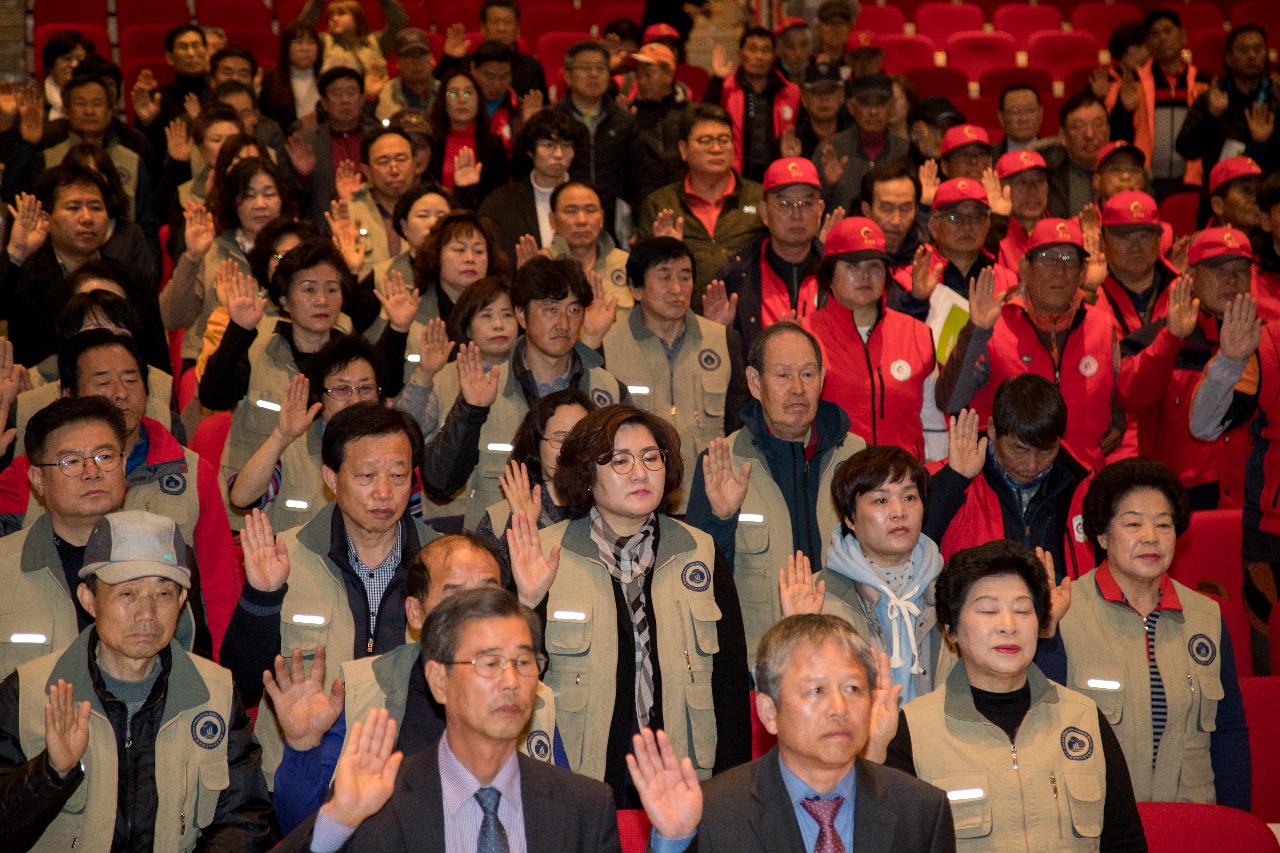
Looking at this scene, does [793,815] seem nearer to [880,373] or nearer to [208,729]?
[208,729]

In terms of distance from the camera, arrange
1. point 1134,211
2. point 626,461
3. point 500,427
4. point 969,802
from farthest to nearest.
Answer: point 1134,211, point 500,427, point 626,461, point 969,802

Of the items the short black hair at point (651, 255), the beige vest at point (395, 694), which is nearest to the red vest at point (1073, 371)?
the short black hair at point (651, 255)

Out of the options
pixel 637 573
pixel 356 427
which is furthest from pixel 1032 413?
pixel 356 427

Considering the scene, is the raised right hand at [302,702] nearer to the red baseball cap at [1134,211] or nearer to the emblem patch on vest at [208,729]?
the emblem patch on vest at [208,729]

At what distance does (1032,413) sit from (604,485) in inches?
54.4

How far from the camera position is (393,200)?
6797 millimetres

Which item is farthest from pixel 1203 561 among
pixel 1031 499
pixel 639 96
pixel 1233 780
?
pixel 639 96

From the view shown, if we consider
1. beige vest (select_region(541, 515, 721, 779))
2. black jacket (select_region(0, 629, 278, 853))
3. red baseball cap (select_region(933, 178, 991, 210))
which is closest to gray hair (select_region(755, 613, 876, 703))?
beige vest (select_region(541, 515, 721, 779))

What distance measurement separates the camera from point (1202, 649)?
12.6 feet

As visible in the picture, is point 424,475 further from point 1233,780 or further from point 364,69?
point 364,69

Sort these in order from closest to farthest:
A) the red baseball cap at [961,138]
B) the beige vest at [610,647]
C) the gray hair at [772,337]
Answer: the beige vest at [610,647] < the gray hair at [772,337] < the red baseball cap at [961,138]

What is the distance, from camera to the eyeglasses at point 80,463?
12.8 ft

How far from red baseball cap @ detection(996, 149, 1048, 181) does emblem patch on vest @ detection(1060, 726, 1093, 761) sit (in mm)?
4223

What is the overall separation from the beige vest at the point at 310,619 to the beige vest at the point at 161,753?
1.21ft
